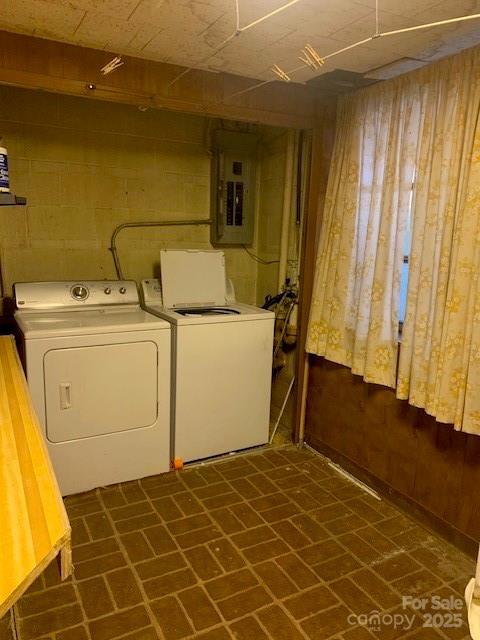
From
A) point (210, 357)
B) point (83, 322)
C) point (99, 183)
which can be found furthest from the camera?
point (99, 183)

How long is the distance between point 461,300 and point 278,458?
162 centimetres

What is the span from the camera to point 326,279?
2775 millimetres

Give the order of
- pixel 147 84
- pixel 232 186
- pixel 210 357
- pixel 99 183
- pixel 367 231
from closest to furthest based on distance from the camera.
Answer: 1. pixel 147 84
2. pixel 367 231
3. pixel 210 357
4. pixel 99 183
5. pixel 232 186

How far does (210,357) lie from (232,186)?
1433 mm

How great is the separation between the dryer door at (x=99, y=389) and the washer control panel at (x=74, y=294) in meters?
Result: 0.52

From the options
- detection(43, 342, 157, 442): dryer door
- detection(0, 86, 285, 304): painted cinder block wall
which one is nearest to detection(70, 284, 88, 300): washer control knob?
detection(0, 86, 285, 304): painted cinder block wall

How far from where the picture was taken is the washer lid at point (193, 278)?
316 centimetres

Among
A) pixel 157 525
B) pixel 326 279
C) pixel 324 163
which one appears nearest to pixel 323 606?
pixel 157 525

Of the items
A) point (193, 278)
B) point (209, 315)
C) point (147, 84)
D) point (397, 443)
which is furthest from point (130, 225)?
point (397, 443)

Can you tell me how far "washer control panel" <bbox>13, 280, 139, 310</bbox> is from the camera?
9.10 ft

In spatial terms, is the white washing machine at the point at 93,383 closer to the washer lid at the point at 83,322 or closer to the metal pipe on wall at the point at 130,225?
the washer lid at the point at 83,322

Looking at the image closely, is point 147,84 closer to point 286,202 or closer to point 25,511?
point 286,202

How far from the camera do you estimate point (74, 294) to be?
2908 mm

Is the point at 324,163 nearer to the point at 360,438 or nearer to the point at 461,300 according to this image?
the point at 461,300
